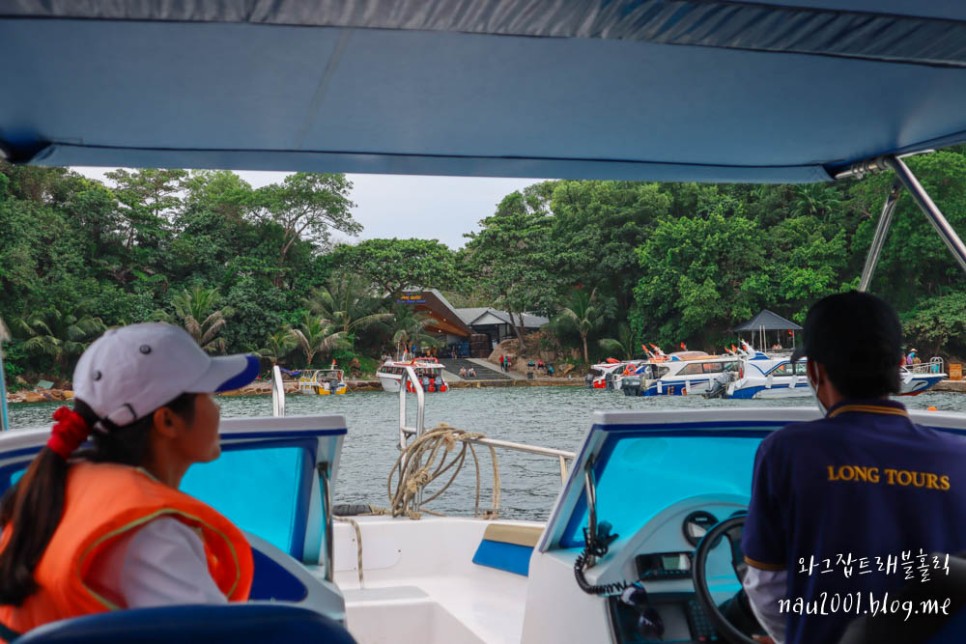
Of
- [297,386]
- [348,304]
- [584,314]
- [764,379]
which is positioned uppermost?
[348,304]

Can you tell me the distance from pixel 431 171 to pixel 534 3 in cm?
137

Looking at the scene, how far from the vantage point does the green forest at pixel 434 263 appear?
1045 inches

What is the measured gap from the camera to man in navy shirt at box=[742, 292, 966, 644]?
0.88 meters

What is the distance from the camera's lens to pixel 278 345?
1192 inches

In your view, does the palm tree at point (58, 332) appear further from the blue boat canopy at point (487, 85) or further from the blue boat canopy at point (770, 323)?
the blue boat canopy at point (487, 85)

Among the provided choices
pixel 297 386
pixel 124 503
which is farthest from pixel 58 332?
pixel 124 503

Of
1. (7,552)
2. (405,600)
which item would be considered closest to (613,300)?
(405,600)

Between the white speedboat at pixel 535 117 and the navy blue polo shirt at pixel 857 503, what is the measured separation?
43 centimetres

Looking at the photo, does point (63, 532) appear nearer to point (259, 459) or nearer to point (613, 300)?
point (259, 459)

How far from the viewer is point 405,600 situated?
2.77 m

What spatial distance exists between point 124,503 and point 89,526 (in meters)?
0.03

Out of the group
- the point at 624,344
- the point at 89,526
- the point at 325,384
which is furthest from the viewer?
the point at 624,344

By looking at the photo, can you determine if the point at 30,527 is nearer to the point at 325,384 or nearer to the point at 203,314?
the point at 325,384

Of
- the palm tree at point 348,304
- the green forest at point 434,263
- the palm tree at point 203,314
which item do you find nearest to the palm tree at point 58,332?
the green forest at point 434,263
